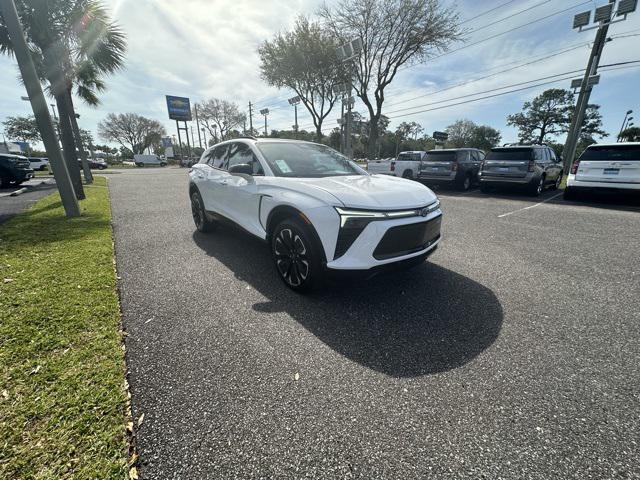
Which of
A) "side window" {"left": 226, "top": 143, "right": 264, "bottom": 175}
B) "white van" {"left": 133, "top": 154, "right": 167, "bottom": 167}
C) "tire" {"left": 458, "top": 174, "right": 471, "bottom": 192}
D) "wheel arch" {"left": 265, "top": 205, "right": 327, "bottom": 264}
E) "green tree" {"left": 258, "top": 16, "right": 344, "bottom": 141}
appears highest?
"green tree" {"left": 258, "top": 16, "right": 344, "bottom": 141}

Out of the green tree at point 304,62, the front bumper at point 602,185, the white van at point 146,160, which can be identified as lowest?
the front bumper at point 602,185

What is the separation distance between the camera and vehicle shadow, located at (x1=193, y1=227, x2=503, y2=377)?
2182mm

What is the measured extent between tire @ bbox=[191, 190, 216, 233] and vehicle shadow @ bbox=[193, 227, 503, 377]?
1877mm

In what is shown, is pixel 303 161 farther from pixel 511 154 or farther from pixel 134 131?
pixel 134 131

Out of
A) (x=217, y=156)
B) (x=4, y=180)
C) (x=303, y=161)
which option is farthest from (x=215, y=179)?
(x=4, y=180)

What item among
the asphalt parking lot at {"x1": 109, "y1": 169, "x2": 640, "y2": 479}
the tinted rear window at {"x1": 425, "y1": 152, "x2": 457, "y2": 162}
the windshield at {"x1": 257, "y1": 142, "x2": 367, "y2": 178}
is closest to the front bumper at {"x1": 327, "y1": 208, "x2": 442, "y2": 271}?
the asphalt parking lot at {"x1": 109, "y1": 169, "x2": 640, "y2": 479}

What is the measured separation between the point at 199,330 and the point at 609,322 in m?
3.73

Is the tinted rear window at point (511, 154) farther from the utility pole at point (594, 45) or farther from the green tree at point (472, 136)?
the green tree at point (472, 136)

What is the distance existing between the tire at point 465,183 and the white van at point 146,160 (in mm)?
64848

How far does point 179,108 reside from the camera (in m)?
51.9

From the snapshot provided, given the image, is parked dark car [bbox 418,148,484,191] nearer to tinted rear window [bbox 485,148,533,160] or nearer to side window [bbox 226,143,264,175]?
tinted rear window [bbox 485,148,533,160]

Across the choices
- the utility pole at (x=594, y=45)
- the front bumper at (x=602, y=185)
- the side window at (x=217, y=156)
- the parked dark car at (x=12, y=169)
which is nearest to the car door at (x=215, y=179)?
the side window at (x=217, y=156)

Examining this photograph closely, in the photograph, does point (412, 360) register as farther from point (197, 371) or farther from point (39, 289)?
point (39, 289)

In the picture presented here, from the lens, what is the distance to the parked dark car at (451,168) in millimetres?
11367
